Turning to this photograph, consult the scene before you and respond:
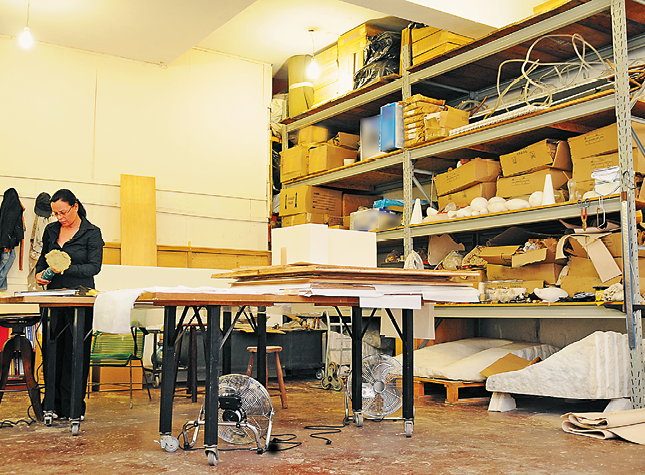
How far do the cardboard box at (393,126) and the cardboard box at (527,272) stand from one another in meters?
1.68

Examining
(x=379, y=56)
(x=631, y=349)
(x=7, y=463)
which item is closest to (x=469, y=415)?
(x=631, y=349)

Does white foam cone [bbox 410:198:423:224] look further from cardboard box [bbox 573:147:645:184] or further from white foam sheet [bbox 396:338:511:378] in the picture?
cardboard box [bbox 573:147:645:184]

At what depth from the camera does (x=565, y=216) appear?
16.6 ft

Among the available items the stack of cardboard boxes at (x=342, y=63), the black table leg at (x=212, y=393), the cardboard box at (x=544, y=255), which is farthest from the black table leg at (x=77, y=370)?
the stack of cardboard boxes at (x=342, y=63)

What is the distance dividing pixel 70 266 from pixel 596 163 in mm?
3972

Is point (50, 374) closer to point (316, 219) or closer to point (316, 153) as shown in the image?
point (316, 219)

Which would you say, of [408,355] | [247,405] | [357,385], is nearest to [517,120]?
[408,355]

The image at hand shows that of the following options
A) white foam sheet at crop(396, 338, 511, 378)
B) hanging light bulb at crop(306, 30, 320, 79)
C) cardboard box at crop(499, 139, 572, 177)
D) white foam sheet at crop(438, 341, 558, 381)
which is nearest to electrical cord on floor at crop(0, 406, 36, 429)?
white foam sheet at crop(396, 338, 511, 378)

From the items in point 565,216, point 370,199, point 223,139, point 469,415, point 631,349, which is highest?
point 223,139

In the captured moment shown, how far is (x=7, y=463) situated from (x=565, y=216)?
4.11 meters

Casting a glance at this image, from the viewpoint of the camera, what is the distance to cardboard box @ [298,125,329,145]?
817cm

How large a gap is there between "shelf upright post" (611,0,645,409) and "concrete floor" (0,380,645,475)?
2.21 ft

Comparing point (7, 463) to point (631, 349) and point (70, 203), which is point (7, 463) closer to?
point (70, 203)

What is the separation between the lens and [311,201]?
26.1 feet
